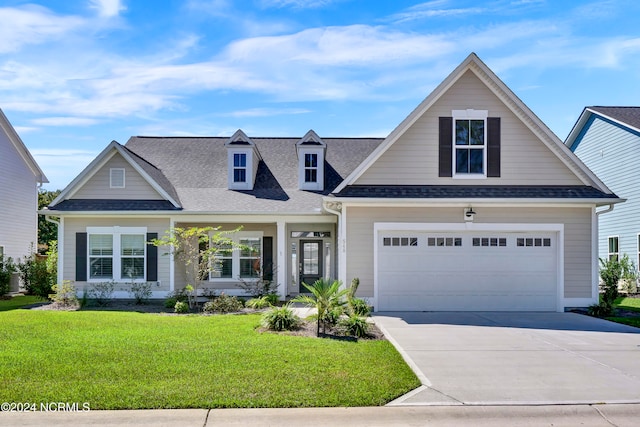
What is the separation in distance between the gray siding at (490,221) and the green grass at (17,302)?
32.0ft

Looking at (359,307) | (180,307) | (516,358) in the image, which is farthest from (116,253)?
(516,358)

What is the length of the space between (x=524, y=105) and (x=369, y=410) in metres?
10.8

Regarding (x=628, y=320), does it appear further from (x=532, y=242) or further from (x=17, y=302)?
(x=17, y=302)

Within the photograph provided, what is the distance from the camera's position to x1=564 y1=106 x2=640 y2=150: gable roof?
2080cm

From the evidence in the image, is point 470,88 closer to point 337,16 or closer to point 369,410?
→ point 337,16

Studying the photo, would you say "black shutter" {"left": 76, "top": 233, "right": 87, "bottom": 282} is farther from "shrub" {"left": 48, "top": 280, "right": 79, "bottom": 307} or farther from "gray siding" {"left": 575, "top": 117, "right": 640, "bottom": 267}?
"gray siding" {"left": 575, "top": 117, "right": 640, "bottom": 267}

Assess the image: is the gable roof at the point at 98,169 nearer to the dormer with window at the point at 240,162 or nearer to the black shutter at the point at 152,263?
the black shutter at the point at 152,263

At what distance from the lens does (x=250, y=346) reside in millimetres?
8836

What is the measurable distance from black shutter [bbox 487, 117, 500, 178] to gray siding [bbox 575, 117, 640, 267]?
932cm

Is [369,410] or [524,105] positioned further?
[524,105]

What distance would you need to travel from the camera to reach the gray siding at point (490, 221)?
13.9 m

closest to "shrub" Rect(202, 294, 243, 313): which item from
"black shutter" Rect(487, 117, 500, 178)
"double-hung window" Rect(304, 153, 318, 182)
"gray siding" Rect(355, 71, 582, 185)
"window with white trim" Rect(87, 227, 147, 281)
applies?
"window with white trim" Rect(87, 227, 147, 281)

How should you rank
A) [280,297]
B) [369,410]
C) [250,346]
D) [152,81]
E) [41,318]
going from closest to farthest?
1. [369,410]
2. [250,346]
3. [41,318]
4. [152,81]
5. [280,297]

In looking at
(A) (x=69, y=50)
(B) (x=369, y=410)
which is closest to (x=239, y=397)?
(B) (x=369, y=410)
